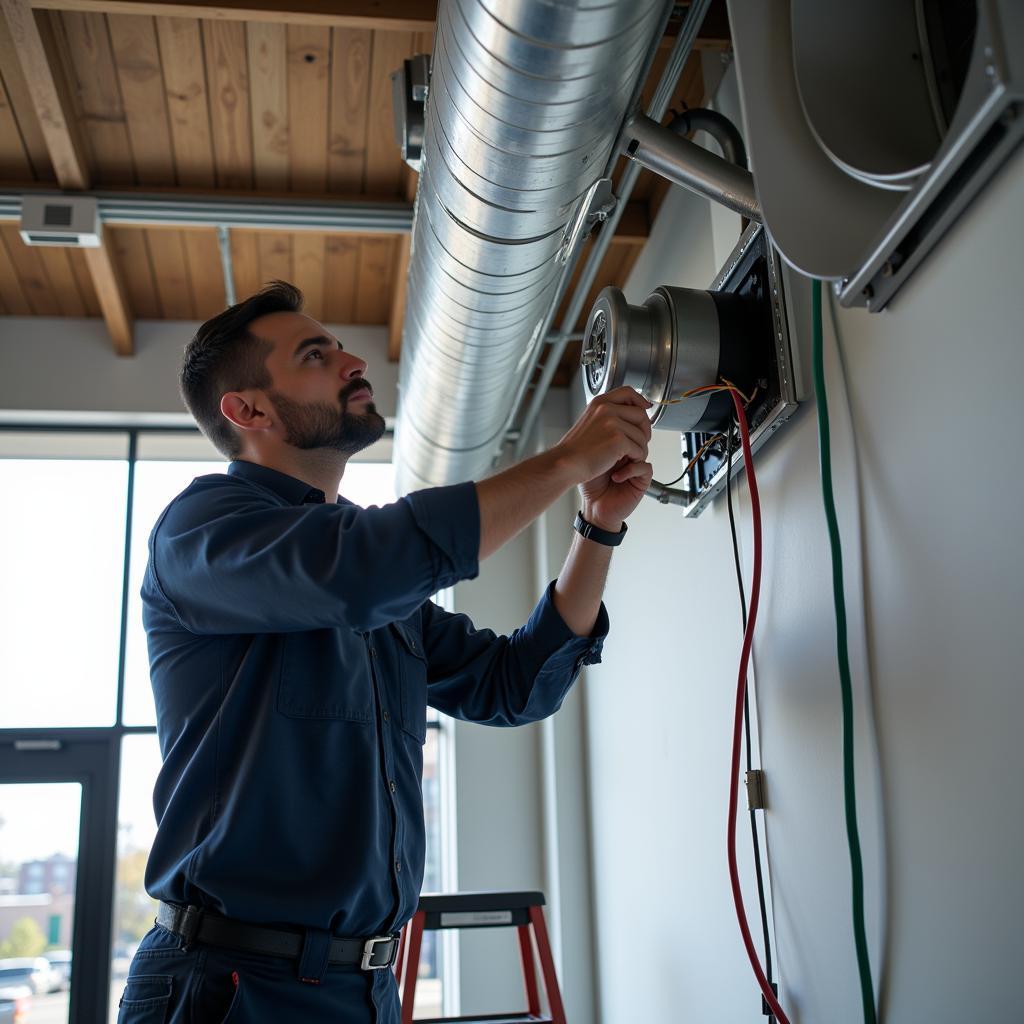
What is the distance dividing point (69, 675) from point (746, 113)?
4.05 metres

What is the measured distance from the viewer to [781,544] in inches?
73.2

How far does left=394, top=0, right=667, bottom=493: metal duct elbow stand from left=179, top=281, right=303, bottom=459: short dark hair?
46cm

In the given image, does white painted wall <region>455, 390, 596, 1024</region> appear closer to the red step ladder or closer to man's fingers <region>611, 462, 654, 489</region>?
the red step ladder

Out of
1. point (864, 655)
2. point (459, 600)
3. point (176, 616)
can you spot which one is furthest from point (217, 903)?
point (459, 600)

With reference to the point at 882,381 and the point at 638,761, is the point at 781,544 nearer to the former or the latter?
the point at 882,381

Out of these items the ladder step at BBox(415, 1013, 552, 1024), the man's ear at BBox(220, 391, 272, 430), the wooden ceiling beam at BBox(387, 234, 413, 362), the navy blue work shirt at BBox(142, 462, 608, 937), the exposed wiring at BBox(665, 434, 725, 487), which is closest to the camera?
Result: the navy blue work shirt at BBox(142, 462, 608, 937)

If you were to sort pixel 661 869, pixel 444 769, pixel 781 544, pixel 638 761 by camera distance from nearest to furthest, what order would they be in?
pixel 781 544, pixel 661 869, pixel 638 761, pixel 444 769

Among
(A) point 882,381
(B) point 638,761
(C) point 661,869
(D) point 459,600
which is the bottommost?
(C) point 661,869

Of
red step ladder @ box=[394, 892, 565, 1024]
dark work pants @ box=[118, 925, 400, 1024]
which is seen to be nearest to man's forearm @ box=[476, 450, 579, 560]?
dark work pants @ box=[118, 925, 400, 1024]

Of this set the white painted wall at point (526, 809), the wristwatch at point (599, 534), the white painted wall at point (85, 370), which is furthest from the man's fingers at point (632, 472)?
the white painted wall at point (85, 370)

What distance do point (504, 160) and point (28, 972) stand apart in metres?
3.85

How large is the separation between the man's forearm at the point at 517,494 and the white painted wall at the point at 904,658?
476 millimetres

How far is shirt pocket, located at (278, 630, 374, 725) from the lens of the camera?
5.05ft

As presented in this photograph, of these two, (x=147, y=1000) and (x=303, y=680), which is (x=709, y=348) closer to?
(x=303, y=680)
